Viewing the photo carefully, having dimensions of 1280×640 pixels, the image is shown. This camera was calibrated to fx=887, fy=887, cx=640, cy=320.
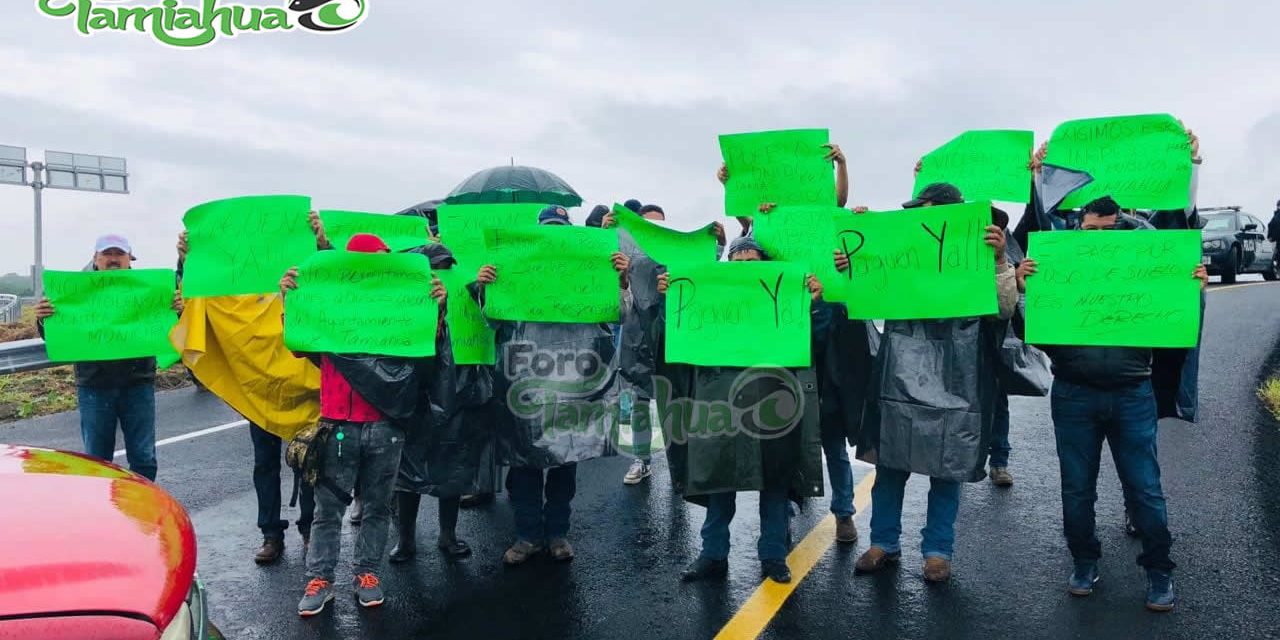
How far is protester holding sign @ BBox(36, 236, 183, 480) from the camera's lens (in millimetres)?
5090

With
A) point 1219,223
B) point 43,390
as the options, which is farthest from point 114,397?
point 1219,223

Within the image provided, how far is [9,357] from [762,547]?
668 centimetres

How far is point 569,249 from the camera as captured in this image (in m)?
4.68

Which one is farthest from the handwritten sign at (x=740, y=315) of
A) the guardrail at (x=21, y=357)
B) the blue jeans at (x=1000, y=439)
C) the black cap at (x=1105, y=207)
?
the guardrail at (x=21, y=357)

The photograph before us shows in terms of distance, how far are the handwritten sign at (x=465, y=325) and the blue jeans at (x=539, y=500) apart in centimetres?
65

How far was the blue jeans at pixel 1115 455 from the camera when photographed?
3.95 m

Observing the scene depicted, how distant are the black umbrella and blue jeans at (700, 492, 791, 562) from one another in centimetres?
619

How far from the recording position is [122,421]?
5223mm

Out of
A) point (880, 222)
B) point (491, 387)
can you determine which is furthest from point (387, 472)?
point (880, 222)

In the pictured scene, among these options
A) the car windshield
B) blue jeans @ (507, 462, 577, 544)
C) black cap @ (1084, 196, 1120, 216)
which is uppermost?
the car windshield

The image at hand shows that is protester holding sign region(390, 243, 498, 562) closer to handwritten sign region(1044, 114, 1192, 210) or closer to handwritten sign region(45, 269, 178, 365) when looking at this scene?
handwritten sign region(45, 269, 178, 365)

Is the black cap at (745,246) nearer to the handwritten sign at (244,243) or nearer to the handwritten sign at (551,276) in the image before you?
the handwritten sign at (551,276)

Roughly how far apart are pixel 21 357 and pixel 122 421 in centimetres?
323

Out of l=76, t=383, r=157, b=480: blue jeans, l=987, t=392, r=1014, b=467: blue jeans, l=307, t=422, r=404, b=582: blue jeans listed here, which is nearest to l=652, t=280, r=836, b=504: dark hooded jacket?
l=307, t=422, r=404, b=582: blue jeans
